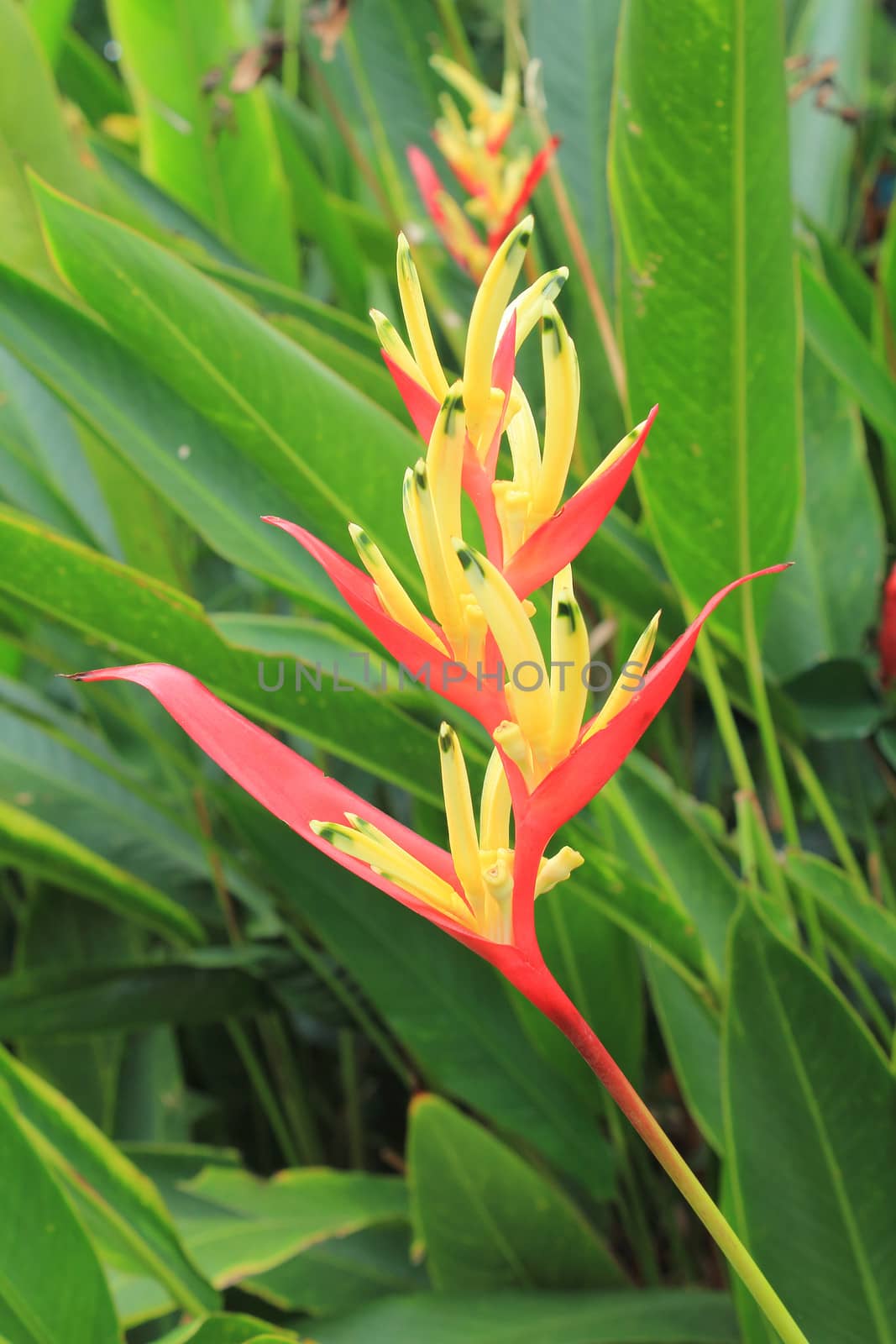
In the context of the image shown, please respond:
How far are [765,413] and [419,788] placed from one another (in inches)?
8.5

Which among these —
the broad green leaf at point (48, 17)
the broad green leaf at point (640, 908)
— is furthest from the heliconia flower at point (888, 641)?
the broad green leaf at point (48, 17)

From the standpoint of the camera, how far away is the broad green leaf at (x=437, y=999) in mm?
635

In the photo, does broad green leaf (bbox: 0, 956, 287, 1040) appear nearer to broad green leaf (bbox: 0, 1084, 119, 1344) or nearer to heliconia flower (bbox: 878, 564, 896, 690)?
broad green leaf (bbox: 0, 1084, 119, 1344)

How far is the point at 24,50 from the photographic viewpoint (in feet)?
1.87

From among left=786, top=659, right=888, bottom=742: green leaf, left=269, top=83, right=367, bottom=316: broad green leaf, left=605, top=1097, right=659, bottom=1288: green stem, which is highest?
left=269, top=83, right=367, bottom=316: broad green leaf

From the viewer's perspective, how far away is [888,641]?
612 millimetres

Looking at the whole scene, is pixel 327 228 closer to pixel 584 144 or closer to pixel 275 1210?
pixel 584 144

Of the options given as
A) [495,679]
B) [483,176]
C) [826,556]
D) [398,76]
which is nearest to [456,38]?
[398,76]

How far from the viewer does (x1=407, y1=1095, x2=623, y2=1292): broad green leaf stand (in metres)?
0.55

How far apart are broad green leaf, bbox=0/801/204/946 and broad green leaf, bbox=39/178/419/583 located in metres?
0.25

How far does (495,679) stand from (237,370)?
0.26 meters

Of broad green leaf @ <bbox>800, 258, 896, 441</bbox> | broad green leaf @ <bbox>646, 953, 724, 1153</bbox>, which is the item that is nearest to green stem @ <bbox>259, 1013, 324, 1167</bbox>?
broad green leaf @ <bbox>646, 953, 724, 1153</bbox>

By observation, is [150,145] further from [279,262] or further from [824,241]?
[824,241]

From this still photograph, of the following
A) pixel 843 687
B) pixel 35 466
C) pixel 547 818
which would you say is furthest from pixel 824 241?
pixel 547 818
